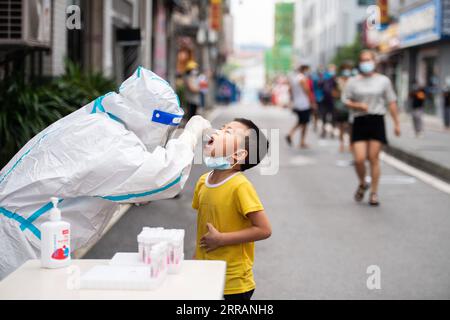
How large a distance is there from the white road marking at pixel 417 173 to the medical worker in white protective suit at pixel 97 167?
863cm

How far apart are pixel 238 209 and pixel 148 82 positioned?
2.30ft

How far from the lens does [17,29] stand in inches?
335

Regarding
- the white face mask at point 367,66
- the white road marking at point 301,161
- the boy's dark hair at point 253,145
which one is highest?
the white face mask at point 367,66

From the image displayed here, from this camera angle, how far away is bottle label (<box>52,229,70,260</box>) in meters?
3.14

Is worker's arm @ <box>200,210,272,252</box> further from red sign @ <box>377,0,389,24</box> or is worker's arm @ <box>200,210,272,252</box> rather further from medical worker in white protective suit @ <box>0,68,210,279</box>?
red sign @ <box>377,0,389,24</box>

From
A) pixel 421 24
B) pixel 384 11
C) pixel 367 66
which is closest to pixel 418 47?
pixel 384 11

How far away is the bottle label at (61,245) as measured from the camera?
3.14 m

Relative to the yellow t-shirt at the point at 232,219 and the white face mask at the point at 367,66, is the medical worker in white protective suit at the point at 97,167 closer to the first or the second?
the yellow t-shirt at the point at 232,219

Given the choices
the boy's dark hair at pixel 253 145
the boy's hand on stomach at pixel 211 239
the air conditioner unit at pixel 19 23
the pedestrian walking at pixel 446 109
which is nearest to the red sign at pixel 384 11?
the pedestrian walking at pixel 446 109

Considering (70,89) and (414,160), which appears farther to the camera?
(414,160)

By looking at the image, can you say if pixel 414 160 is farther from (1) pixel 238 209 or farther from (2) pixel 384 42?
(2) pixel 384 42

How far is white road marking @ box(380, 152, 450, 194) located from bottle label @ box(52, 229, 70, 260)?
911 cm

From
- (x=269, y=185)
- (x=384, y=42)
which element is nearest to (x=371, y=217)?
(x=269, y=185)

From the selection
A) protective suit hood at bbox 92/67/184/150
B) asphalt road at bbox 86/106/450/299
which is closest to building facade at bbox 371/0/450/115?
asphalt road at bbox 86/106/450/299
